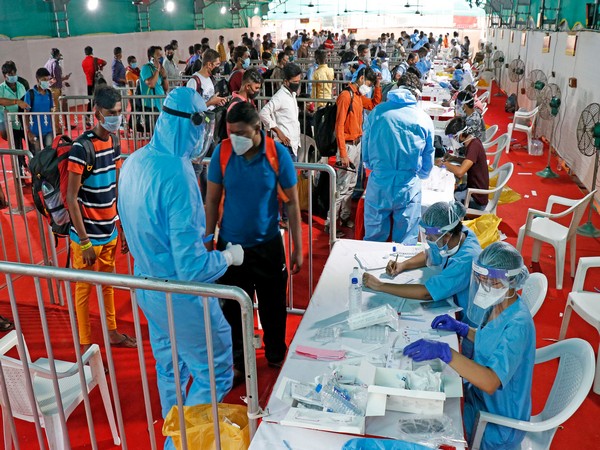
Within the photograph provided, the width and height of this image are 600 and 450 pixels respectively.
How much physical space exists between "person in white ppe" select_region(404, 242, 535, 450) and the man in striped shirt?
217 centimetres

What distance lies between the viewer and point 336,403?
2.09m

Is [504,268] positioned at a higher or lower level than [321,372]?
higher

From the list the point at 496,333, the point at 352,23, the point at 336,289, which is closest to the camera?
the point at 496,333

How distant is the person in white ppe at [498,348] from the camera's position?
2258 mm

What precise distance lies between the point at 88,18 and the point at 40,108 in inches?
416

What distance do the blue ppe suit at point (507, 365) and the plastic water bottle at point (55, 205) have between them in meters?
2.60

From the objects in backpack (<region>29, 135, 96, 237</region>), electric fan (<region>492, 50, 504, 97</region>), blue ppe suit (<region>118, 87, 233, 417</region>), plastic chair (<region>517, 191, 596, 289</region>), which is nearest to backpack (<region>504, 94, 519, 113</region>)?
electric fan (<region>492, 50, 504, 97</region>)

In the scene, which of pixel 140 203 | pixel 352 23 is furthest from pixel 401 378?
pixel 352 23

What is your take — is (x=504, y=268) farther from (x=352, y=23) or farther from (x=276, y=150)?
(x=352, y=23)

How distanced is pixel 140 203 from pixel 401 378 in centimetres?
130

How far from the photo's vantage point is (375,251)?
3625 millimetres

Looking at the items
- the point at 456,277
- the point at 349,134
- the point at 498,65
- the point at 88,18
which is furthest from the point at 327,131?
the point at 498,65

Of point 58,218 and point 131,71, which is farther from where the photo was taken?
point 131,71

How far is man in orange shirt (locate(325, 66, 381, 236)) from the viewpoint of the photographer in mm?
5926
